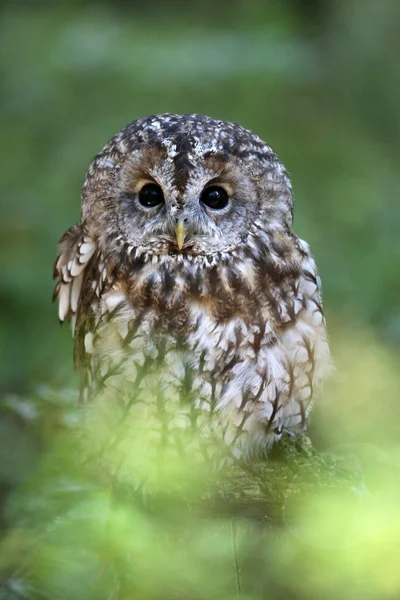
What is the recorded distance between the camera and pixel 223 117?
4.33m

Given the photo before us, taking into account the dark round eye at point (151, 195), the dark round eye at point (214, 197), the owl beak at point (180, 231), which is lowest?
the owl beak at point (180, 231)

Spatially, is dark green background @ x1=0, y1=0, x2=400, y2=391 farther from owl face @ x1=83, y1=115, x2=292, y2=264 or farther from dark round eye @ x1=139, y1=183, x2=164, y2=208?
dark round eye @ x1=139, y1=183, x2=164, y2=208

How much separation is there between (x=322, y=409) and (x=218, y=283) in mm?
373

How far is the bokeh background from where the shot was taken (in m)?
2.25

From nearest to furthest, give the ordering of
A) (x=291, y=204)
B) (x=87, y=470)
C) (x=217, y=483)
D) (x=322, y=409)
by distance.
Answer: (x=217, y=483) → (x=87, y=470) → (x=322, y=409) → (x=291, y=204)

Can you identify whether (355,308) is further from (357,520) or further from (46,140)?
(46,140)

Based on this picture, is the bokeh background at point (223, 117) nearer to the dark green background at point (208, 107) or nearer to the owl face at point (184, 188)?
the dark green background at point (208, 107)

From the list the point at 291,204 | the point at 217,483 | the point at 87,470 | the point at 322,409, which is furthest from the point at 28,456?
the point at 291,204

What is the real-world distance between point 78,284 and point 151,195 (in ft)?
1.41

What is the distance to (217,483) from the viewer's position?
5.41ft

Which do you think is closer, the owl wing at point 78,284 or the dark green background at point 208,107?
the owl wing at point 78,284

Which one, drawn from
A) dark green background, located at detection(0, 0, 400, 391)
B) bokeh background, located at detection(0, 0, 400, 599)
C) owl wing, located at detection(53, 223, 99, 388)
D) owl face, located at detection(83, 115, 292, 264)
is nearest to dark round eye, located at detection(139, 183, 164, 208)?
owl face, located at detection(83, 115, 292, 264)

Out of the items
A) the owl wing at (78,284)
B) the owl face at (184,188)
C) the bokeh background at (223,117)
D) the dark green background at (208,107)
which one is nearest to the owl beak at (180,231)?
the owl face at (184,188)

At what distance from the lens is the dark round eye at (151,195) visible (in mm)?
1867
